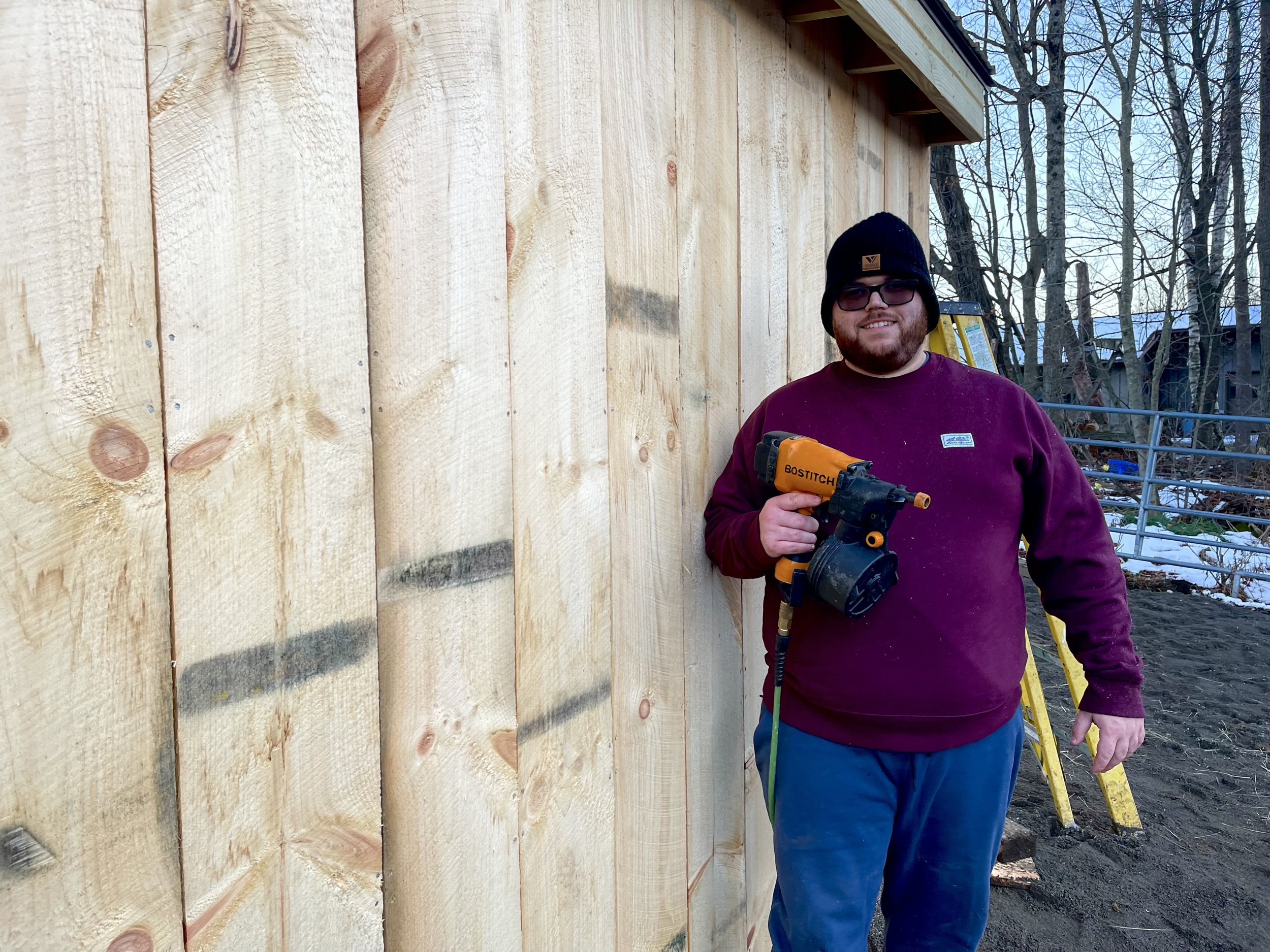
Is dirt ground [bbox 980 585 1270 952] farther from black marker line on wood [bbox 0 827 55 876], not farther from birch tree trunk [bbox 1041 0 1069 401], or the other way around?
birch tree trunk [bbox 1041 0 1069 401]

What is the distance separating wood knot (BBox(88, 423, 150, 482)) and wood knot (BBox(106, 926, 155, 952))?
0.51 metres

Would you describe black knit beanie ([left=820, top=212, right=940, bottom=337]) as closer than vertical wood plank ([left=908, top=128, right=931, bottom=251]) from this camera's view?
Yes

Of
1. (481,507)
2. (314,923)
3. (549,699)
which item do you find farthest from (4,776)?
(549,699)

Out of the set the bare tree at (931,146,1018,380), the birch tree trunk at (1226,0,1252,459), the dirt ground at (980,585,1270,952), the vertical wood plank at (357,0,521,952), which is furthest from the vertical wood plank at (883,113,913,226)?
the bare tree at (931,146,1018,380)

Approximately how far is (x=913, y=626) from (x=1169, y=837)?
105 inches

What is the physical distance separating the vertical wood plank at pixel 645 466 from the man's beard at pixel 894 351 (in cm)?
53

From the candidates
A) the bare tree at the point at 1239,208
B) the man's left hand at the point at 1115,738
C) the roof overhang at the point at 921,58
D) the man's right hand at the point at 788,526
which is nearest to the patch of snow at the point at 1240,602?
the roof overhang at the point at 921,58

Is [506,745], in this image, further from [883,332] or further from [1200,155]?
[1200,155]

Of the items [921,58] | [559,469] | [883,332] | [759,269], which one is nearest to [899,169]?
[921,58]

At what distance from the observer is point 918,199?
3.70 meters

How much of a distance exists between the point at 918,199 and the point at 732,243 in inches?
78.9

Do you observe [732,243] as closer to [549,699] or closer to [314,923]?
[549,699]

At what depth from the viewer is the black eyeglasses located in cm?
209

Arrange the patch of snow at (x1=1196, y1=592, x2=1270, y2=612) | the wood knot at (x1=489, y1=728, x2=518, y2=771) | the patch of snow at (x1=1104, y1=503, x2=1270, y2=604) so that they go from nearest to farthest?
the wood knot at (x1=489, y1=728, x2=518, y2=771) → the patch of snow at (x1=1196, y1=592, x2=1270, y2=612) → the patch of snow at (x1=1104, y1=503, x2=1270, y2=604)
